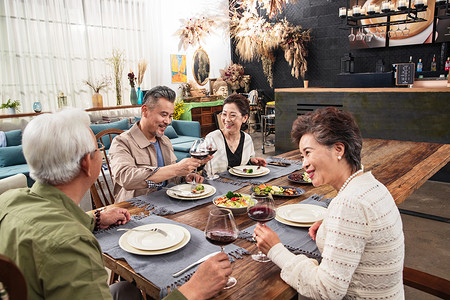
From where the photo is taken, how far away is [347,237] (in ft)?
3.24

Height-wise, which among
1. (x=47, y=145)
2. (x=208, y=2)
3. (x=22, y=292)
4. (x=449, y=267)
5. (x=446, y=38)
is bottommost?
(x=449, y=267)

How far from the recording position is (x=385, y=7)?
4680mm

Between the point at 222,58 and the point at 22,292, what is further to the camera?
the point at 222,58

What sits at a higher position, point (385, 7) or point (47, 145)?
point (385, 7)

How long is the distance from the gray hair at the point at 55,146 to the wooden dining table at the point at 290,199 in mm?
409

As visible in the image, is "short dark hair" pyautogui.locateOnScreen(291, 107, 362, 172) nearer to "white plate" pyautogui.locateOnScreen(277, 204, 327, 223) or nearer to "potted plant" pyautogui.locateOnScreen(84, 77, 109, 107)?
"white plate" pyautogui.locateOnScreen(277, 204, 327, 223)

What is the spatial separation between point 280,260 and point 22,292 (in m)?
0.74

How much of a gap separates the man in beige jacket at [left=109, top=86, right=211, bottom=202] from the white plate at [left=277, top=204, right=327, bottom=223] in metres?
0.59

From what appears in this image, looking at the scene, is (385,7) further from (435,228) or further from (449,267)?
(449,267)

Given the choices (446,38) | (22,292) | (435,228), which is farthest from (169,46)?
(22,292)

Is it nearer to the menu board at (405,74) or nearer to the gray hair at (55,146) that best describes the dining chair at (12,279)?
the gray hair at (55,146)

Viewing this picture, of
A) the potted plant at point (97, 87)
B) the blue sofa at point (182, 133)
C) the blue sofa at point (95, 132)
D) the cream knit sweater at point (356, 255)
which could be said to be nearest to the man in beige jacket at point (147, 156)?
the cream knit sweater at point (356, 255)

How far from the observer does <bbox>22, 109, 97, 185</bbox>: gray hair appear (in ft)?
3.12

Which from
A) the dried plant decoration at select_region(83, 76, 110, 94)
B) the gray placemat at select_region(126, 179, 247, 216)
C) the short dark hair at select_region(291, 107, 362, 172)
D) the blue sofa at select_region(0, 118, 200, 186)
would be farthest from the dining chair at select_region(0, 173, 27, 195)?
the dried plant decoration at select_region(83, 76, 110, 94)
